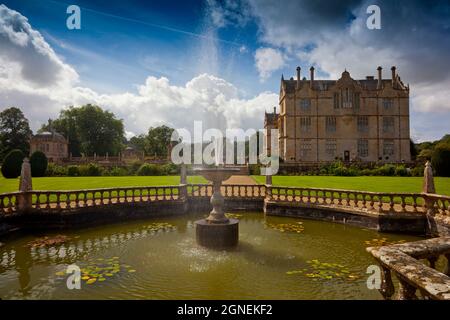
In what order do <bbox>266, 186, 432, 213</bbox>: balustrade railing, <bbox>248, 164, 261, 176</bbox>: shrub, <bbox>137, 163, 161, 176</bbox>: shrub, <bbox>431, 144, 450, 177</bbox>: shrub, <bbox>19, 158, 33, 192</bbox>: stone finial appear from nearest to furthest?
1. <bbox>266, 186, 432, 213</bbox>: balustrade railing
2. <bbox>19, 158, 33, 192</bbox>: stone finial
3. <bbox>431, 144, 450, 177</bbox>: shrub
4. <bbox>137, 163, 161, 176</bbox>: shrub
5. <bbox>248, 164, 261, 176</bbox>: shrub

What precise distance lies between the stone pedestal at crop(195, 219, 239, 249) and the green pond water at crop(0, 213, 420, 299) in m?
0.26

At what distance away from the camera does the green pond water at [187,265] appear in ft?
16.6

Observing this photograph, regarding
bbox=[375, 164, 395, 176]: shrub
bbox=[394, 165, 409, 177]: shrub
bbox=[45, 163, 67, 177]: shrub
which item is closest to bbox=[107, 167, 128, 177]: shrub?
bbox=[45, 163, 67, 177]: shrub

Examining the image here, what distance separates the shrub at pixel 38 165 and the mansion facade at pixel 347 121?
30.7 metres

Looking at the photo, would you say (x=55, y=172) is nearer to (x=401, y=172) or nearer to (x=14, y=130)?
(x=14, y=130)

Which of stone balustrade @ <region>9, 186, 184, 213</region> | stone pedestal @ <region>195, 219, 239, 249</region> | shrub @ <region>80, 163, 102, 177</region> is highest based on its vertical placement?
shrub @ <region>80, 163, 102, 177</region>

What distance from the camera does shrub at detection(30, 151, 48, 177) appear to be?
31417 mm

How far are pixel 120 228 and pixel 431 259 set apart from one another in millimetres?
9228

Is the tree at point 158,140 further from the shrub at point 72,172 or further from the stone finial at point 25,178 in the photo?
the stone finial at point 25,178

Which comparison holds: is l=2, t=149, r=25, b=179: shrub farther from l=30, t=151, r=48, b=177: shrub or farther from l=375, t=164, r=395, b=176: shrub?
l=375, t=164, r=395, b=176: shrub

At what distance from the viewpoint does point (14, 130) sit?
5653 cm

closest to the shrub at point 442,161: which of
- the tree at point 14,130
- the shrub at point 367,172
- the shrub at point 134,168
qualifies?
the shrub at point 367,172
